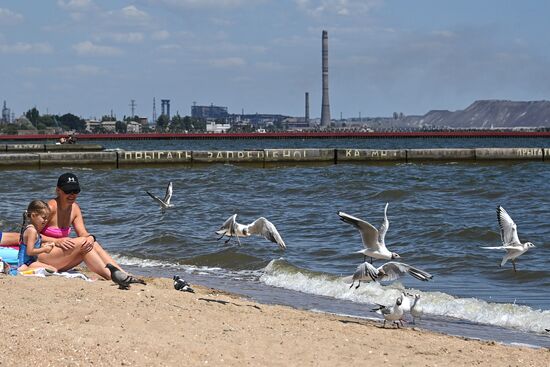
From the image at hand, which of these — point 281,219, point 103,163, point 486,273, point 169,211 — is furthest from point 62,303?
point 103,163

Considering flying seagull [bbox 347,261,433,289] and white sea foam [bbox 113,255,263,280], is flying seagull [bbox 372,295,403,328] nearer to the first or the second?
flying seagull [bbox 347,261,433,289]

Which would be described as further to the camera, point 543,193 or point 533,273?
point 543,193

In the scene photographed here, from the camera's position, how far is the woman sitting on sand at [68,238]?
765cm

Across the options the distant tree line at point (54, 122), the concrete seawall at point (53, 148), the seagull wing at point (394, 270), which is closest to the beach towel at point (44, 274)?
the seagull wing at point (394, 270)

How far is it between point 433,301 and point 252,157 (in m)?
23.1

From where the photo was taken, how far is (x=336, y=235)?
510 inches

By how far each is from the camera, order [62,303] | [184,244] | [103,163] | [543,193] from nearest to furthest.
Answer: [62,303] < [184,244] < [543,193] < [103,163]

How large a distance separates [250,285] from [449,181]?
14.1m

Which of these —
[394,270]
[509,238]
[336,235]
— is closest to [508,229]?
[509,238]

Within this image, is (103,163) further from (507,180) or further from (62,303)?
(62,303)

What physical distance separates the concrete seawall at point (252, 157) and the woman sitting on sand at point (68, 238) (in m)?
22.2

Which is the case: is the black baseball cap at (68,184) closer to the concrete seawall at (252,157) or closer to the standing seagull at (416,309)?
the standing seagull at (416,309)

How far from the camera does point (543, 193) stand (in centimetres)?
1909

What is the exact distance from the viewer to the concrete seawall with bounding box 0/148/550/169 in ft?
98.7
